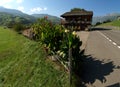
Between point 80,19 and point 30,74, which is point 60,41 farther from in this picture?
point 80,19

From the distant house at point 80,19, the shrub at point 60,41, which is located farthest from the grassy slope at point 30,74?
the distant house at point 80,19

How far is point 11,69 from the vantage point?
13.5 metres

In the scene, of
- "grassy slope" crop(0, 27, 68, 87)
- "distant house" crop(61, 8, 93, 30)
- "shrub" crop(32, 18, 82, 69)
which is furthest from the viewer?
"distant house" crop(61, 8, 93, 30)

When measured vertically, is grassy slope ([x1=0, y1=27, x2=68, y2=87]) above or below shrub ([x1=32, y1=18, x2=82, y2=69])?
below

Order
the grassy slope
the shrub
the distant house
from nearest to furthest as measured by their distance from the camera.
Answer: the grassy slope < the shrub < the distant house

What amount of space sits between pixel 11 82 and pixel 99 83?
4.78 meters

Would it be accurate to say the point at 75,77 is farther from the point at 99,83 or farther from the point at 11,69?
the point at 11,69

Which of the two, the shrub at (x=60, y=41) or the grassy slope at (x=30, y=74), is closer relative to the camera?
the grassy slope at (x=30, y=74)

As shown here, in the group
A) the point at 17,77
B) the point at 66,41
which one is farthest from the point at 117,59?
the point at 17,77

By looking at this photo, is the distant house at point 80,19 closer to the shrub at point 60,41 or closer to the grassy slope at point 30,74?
the shrub at point 60,41

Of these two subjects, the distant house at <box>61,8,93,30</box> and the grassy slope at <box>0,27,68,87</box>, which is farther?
the distant house at <box>61,8,93,30</box>

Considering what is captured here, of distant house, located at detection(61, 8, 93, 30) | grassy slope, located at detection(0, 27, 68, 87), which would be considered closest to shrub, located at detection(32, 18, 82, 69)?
grassy slope, located at detection(0, 27, 68, 87)

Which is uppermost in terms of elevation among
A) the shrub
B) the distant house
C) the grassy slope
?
the shrub

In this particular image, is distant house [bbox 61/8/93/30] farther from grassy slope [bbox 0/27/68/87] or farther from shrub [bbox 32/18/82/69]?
grassy slope [bbox 0/27/68/87]
